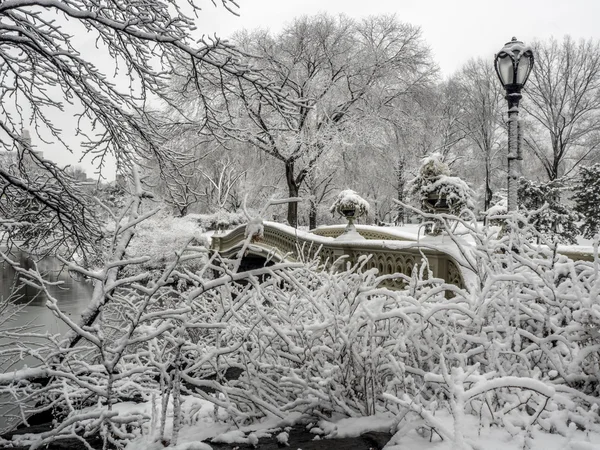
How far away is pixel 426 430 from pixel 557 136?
30497mm

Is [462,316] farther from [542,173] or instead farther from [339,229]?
[542,173]

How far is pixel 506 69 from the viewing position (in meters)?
7.09

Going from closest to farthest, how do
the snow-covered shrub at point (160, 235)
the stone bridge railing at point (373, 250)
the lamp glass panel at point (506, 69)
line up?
the lamp glass panel at point (506, 69)
the stone bridge railing at point (373, 250)
the snow-covered shrub at point (160, 235)

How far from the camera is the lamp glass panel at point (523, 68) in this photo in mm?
7020

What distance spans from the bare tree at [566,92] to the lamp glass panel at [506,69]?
2337 cm

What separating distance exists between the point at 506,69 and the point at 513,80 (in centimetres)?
18

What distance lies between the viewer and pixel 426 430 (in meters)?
2.35

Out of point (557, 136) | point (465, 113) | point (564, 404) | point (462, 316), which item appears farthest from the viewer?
point (465, 113)

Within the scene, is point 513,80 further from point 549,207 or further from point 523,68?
point 549,207

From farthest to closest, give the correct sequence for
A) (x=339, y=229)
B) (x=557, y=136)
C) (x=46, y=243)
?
(x=557, y=136)
(x=339, y=229)
(x=46, y=243)

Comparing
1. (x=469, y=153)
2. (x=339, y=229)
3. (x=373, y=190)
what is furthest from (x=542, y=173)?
(x=339, y=229)

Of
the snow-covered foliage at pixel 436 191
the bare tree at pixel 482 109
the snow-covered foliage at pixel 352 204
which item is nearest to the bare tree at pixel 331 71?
the snow-covered foliage at pixel 352 204

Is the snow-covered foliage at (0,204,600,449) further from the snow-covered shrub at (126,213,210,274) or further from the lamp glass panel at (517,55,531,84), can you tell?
the snow-covered shrub at (126,213,210,274)

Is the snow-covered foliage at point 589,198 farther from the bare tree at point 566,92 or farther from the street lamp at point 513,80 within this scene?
the street lamp at point 513,80
